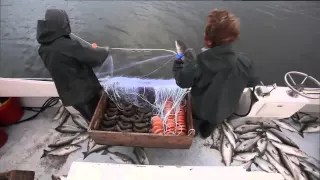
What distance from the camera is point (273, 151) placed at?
1498 mm

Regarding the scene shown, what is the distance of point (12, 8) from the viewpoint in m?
1.31

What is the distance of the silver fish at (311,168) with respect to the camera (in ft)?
4.58

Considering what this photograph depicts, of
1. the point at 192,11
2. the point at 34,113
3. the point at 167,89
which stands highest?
the point at 192,11

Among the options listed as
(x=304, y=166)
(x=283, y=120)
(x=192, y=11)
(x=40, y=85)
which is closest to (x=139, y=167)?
(x=40, y=85)

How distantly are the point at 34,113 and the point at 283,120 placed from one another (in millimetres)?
2127

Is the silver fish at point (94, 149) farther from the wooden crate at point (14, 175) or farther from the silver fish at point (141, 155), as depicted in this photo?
the wooden crate at point (14, 175)

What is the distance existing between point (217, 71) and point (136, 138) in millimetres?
641

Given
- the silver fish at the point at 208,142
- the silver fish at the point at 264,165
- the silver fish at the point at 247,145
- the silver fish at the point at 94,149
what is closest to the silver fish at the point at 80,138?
the silver fish at the point at 94,149

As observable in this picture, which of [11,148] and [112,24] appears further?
[112,24]

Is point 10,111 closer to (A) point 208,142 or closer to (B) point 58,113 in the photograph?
(B) point 58,113

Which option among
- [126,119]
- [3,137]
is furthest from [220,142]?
[3,137]

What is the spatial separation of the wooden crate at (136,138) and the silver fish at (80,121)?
345 millimetres

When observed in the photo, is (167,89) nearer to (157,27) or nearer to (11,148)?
(157,27)

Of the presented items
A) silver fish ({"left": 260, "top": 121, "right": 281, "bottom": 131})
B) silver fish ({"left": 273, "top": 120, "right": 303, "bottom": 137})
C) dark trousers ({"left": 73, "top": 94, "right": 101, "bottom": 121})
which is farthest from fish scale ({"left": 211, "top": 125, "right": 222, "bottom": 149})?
dark trousers ({"left": 73, "top": 94, "right": 101, "bottom": 121})
